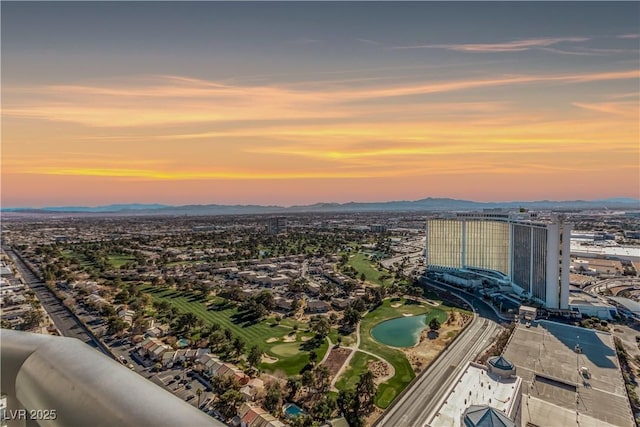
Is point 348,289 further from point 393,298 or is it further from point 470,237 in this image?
point 470,237

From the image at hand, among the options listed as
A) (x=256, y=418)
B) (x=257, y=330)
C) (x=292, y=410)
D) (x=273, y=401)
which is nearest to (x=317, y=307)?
(x=257, y=330)

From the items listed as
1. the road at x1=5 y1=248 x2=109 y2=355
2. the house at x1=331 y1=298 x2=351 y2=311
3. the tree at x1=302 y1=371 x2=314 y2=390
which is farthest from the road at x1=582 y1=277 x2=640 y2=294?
the road at x1=5 y1=248 x2=109 y2=355

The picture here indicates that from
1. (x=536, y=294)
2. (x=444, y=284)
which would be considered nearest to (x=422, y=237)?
(x=444, y=284)

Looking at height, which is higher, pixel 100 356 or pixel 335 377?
pixel 100 356

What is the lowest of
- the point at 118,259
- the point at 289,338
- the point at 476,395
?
→ the point at 289,338

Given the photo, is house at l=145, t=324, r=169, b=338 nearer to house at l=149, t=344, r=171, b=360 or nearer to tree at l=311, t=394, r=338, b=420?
house at l=149, t=344, r=171, b=360

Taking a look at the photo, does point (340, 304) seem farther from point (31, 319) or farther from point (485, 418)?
point (31, 319)
